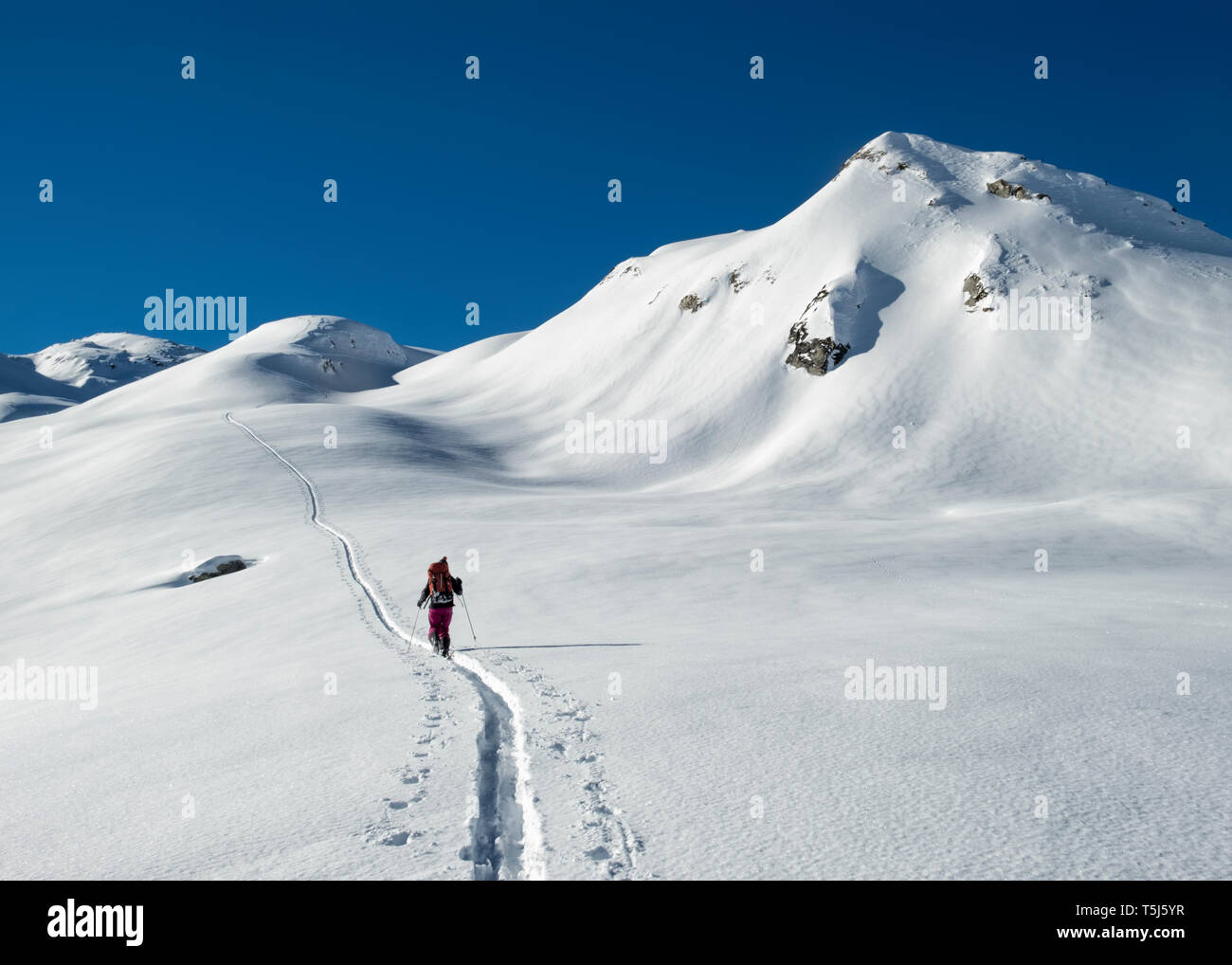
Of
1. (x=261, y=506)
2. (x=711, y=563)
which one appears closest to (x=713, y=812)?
(x=711, y=563)

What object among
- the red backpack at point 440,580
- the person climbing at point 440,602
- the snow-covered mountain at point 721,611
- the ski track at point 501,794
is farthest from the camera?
the red backpack at point 440,580

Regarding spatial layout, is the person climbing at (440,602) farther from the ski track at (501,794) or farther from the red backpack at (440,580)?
the ski track at (501,794)

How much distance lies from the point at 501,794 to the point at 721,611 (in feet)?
34.8

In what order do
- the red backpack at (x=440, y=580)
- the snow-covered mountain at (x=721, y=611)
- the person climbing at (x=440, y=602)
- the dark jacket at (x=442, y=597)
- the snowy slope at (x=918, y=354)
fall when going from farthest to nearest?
1. the snowy slope at (x=918, y=354)
2. the red backpack at (x=440, y=580)
3. the dark jacket at (x=442, y=597)
4. the person climbing at (x=440, y=602)
5. the snow-covered mountain at (x=721, y=611)

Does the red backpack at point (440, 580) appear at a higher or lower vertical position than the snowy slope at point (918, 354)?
lower

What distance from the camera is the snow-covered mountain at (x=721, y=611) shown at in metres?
5.98

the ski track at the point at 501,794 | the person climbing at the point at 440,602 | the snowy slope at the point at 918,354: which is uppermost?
the snowy slope at the point at 918,354

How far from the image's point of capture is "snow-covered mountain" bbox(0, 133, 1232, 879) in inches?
235

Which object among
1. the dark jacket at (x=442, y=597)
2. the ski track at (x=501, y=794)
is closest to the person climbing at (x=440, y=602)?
the dark jacket at (x=442, y=597)

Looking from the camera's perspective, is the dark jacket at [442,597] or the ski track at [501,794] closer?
the ski track at [501,794]

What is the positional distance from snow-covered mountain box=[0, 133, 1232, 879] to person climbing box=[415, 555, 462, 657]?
995mm

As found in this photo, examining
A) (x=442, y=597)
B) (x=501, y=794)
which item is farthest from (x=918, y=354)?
(x=501, y=794)

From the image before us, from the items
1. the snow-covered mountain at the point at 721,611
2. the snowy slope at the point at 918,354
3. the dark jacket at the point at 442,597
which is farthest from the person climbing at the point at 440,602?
the snowy slope at the point at 918,354

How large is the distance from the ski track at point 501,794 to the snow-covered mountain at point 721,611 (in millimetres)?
43
